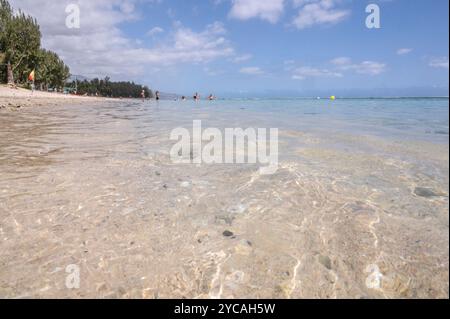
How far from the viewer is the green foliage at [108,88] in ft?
326

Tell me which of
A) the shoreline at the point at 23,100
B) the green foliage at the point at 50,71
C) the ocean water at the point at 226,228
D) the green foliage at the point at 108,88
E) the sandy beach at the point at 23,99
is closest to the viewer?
the ocean water at the point at 226,228

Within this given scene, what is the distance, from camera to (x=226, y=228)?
118 inches

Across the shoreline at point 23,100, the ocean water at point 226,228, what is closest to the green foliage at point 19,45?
the shoreline at point 23,100

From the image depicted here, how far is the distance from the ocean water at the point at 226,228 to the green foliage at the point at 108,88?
334 ft

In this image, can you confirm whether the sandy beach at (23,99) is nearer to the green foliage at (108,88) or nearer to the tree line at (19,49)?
the tree line at (19,49)

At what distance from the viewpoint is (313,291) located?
2100 mm

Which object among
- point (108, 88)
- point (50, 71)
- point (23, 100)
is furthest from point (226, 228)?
point (108, 88)

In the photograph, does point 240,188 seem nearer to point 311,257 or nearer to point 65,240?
point 311,257

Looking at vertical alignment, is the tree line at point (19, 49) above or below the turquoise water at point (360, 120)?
above

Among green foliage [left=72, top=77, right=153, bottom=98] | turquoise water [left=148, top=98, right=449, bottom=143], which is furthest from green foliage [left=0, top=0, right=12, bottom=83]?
green foliage [left=72, top=77, right=153, bottom=98]

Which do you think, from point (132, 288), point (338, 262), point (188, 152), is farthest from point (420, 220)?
point (188, 152)

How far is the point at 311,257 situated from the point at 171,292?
116 cm

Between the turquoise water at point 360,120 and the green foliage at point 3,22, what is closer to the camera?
the turquoise water at point 360,120

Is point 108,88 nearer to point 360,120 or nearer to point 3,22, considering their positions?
point 3,22
